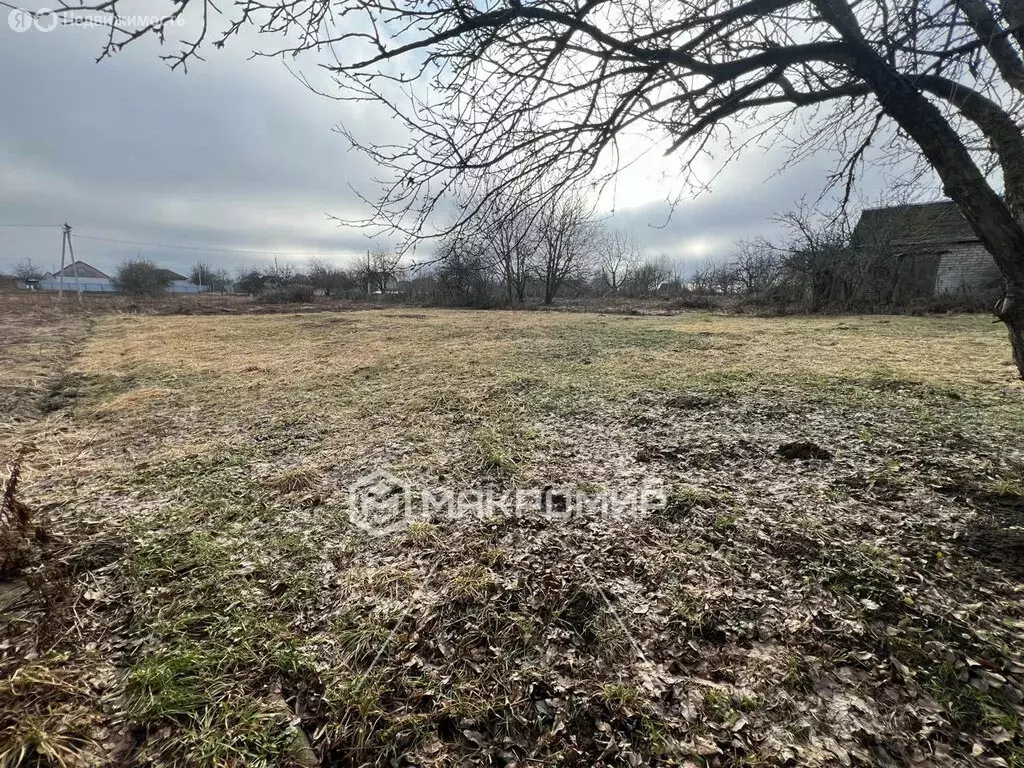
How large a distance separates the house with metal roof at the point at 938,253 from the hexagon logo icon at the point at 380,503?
62.4 feet

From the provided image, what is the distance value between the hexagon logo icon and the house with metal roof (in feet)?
62.4

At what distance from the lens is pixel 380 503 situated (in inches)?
107

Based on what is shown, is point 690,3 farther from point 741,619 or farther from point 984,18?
point 741,619

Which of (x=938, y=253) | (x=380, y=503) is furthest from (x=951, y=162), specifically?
(x=938, y=253)

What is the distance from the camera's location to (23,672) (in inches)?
56.2

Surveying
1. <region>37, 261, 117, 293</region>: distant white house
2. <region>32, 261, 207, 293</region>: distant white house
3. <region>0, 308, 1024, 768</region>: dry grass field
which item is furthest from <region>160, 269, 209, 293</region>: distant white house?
<region>0, 308, 1024, 768</region>: dry grass field

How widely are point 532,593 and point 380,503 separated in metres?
1.25

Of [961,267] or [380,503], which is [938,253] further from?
[380,503]

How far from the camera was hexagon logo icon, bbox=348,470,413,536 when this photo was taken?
2.49 m

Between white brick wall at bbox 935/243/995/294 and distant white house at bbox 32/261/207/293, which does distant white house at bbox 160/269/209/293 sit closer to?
distant white house at bbox 32/261/207/293

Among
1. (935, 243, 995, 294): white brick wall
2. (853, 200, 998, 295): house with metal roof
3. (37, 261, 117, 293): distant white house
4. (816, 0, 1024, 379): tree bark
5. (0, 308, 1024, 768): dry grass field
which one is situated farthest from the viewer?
(37, 261, 117, 293): distant white house

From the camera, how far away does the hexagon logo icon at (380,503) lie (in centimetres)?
249

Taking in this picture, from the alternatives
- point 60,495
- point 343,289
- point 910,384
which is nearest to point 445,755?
point 60,495

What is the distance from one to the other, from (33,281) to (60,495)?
68.6 m
